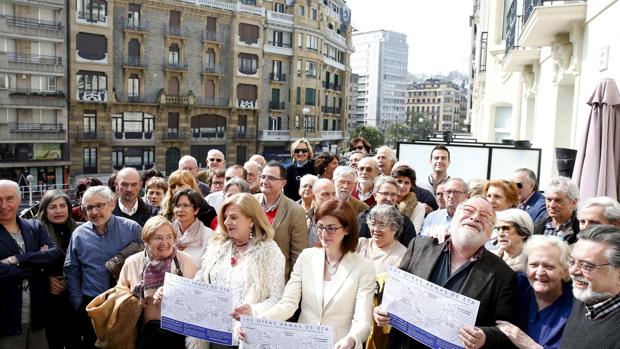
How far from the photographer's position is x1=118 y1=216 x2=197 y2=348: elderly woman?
4246 mm

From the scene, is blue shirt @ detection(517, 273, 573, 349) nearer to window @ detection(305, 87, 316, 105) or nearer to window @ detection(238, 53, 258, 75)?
window @ detection(238, 53, 258, 75)

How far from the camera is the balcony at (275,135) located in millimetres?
44656

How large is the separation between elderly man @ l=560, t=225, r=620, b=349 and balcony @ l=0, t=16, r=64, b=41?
1458 inches

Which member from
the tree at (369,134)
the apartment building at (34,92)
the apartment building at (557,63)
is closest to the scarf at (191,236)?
the apartment building at (557,63)

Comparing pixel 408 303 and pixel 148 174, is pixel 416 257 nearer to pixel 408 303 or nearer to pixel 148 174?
pixel 408 303

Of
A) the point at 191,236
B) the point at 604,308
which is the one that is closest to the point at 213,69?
the point at 191,236

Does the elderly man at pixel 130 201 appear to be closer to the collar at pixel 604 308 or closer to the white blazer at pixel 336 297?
the white blazer at pixel 336 297

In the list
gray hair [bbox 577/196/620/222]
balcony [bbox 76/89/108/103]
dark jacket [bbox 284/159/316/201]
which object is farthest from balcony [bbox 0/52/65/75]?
gray hair [bbox 577/196/620/222]

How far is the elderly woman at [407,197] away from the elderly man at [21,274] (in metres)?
3.74

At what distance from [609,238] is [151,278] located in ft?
11.2

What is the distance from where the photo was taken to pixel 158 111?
39.3 m

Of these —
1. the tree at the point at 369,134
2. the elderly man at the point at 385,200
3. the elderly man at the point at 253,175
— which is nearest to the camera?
the elderly man at the point at 385,200

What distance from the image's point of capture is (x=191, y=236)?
16.6 ft

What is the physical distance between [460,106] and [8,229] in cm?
14718
